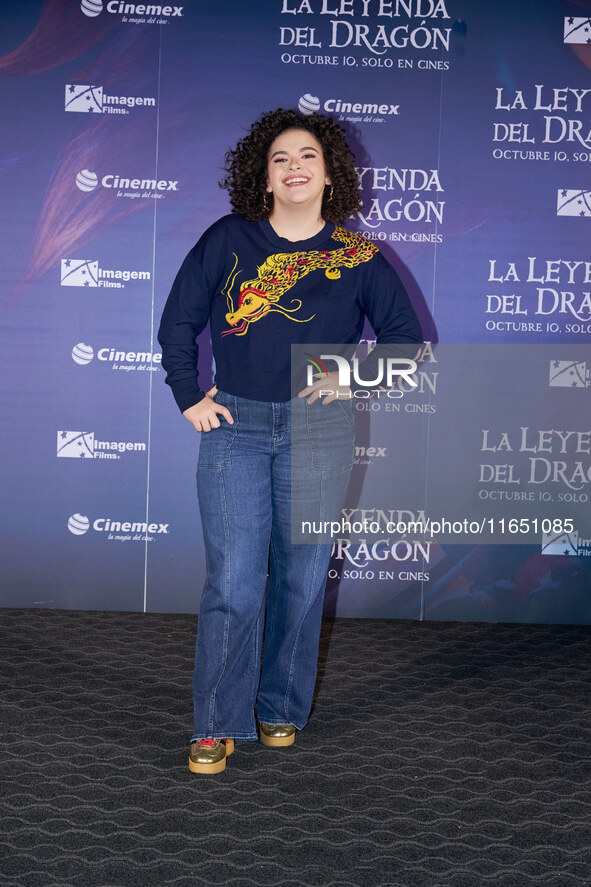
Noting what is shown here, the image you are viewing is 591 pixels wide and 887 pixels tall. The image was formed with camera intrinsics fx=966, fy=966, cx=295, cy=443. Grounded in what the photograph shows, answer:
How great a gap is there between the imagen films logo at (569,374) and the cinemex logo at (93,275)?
1.65 meters

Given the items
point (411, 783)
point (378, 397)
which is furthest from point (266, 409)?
point (378, 397)

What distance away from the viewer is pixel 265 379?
2371mm

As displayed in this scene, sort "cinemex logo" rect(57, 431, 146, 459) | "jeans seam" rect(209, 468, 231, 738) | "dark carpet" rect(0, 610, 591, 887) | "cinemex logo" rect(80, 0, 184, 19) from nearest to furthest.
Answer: "dark carpet" rect(0, 610, 591, 887) < "jeans seam" rect(209, 468, 231, 738) < "cinemex logo" rect(80, 0, 184, 19) < "cinemex logo" rect(57, 431, 146, 459)

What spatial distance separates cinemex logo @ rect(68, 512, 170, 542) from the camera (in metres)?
3.85

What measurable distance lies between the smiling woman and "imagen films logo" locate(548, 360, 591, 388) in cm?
148

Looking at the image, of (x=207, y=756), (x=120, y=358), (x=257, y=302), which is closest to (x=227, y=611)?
(x=207, y=756)

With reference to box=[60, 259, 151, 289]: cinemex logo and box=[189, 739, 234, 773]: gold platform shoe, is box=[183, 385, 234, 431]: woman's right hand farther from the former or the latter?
box=[60, 259, 151, 289]: cinemex logo

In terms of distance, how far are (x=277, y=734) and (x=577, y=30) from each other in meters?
2.90

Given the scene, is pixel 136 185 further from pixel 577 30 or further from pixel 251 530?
pixel 251 530

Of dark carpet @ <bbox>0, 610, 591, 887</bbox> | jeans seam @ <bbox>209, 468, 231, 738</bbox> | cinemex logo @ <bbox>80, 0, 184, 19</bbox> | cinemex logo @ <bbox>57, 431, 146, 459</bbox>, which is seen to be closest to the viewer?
dark carpet @ <bbox>0, 610, 591, 887</bbox>

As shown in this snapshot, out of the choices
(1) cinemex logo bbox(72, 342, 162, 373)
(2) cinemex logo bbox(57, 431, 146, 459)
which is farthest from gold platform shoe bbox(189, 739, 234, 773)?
(1) cinemex logo bbox(72, 342, 162, 373)

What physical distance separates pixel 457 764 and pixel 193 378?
1194 millimetres

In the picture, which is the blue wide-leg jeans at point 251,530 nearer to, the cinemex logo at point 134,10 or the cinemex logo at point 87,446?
the cinemex logo at point 87,446

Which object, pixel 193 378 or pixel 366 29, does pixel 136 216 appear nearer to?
pixel 366 29
